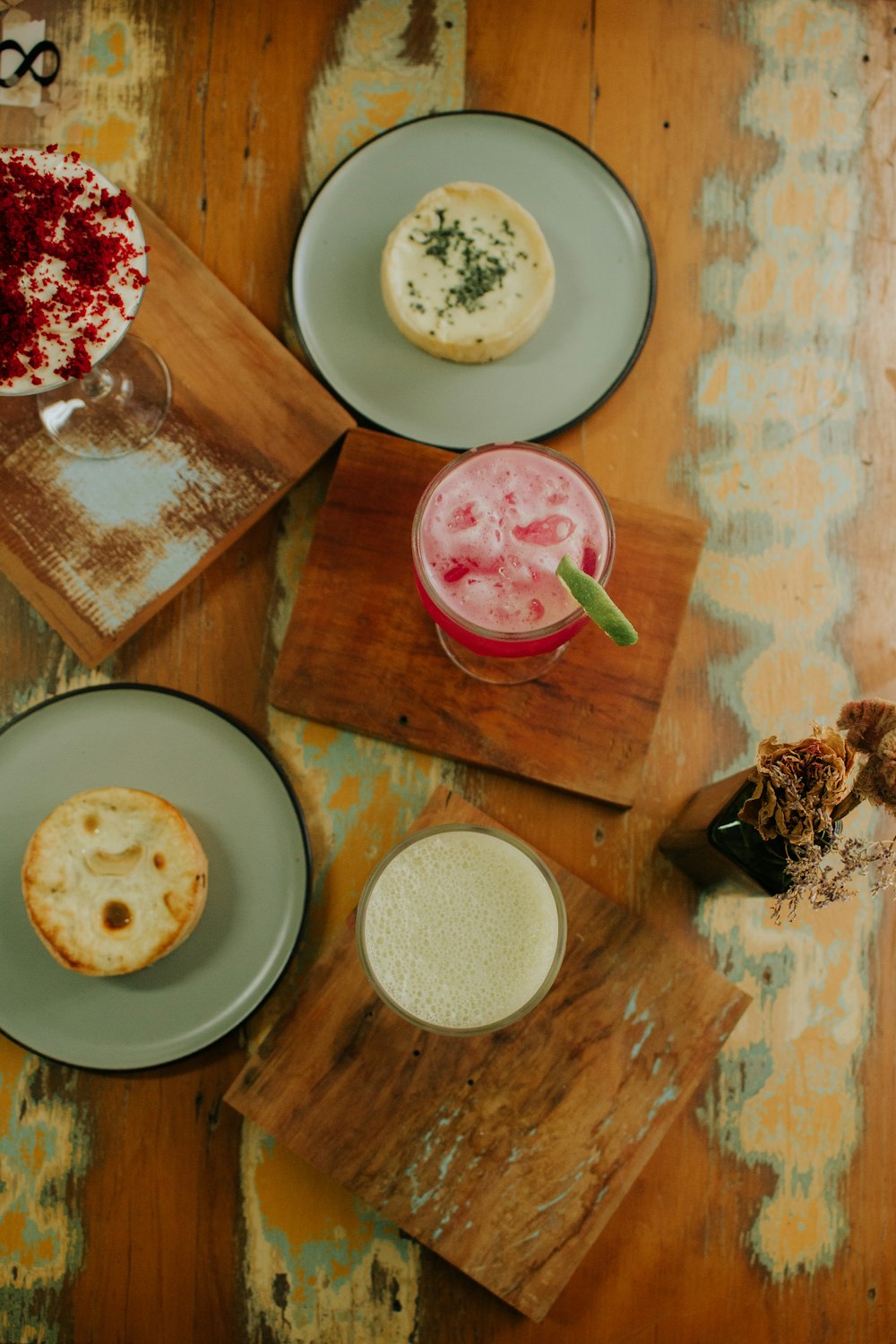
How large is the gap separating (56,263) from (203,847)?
89cm

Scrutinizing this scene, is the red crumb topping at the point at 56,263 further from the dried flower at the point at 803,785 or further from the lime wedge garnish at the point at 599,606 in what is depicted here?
the dried flower at the point at 803,785

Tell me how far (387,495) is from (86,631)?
538 mm

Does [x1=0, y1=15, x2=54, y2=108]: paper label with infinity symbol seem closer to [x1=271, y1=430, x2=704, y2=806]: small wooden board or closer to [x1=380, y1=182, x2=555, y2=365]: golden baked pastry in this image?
[x1=380, y1=182, x2=555, y2=365]: golden baked pastry

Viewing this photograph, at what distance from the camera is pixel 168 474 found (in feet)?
5.41

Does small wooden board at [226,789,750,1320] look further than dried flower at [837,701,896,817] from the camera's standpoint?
Yes

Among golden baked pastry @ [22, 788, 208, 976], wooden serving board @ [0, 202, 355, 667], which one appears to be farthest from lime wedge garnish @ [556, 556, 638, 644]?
golden baked pastry @ [22, 788, 208, 976]

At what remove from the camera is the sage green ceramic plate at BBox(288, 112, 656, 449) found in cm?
169

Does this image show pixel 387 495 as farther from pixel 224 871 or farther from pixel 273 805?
pixel 224 871

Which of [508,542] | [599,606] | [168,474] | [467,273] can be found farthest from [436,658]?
[467,273]

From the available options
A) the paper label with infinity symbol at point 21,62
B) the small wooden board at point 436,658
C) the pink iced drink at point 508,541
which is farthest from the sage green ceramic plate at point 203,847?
the paper label with infinity symbol at point 21,62

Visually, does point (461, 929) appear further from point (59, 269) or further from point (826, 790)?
point (59, 269)

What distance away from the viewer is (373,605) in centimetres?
162

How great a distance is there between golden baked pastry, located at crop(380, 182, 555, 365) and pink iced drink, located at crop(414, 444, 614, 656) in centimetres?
31

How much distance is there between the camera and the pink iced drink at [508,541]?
143cm
